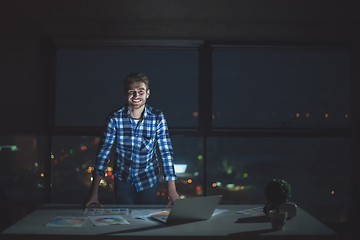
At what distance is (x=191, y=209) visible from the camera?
4.96ft

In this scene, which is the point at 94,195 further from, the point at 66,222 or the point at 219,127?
the point at 219,127

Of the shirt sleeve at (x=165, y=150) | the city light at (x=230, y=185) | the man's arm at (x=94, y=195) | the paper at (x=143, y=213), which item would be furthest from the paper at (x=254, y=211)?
the city light at (x=230, y=185)

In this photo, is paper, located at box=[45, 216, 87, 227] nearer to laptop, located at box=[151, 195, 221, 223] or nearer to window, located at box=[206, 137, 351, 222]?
laptop, located at box=[151, 195, 221, 223]

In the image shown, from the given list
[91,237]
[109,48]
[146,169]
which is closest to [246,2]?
[109,48]

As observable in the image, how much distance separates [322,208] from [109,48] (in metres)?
2.72

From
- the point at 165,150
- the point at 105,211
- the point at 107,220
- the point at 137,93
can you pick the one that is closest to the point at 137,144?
the point at 165,150

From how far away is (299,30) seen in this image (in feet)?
10.3

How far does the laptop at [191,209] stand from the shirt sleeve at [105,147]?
0.68 m

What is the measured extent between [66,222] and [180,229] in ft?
1.85

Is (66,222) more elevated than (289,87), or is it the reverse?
(289,87)

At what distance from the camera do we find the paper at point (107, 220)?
1502 mm

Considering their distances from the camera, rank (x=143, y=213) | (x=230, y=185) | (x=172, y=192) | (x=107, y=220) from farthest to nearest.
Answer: (x=230, y=185) < (x=172, y=192) < (x=143, y=213) < (x=107, y=220)

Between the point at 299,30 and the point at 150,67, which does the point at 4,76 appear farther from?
the point at 299,30

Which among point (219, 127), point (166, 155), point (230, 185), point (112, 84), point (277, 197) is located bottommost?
point (230, 185)
